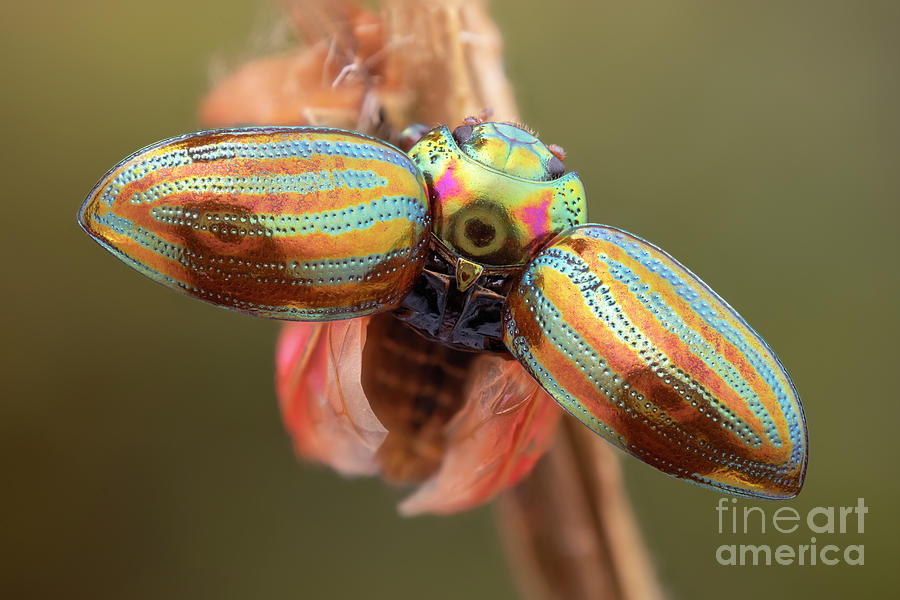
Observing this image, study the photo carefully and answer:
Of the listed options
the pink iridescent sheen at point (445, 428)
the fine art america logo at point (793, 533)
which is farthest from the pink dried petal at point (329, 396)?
the fine art america logo at point (793, 533)

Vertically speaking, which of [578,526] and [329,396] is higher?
[329,396]

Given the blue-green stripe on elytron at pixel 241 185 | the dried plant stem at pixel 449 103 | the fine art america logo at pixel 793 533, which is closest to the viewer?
the blue-green stripe on elytron at pixel 241 185

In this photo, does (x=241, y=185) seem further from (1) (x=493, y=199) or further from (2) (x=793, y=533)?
(2) (x=793, y=533)

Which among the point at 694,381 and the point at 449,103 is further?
the point at 449,103

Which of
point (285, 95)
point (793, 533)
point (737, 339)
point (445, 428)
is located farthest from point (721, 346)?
point (793, 533)

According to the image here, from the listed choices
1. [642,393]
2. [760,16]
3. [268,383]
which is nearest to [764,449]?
[642,393]

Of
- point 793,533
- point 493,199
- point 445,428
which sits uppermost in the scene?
point 493,199

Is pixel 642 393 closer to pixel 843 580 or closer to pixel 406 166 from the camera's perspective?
pixel 406 166

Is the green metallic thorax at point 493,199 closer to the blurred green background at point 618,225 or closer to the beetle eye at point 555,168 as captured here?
the beetle eye at point 555,168
